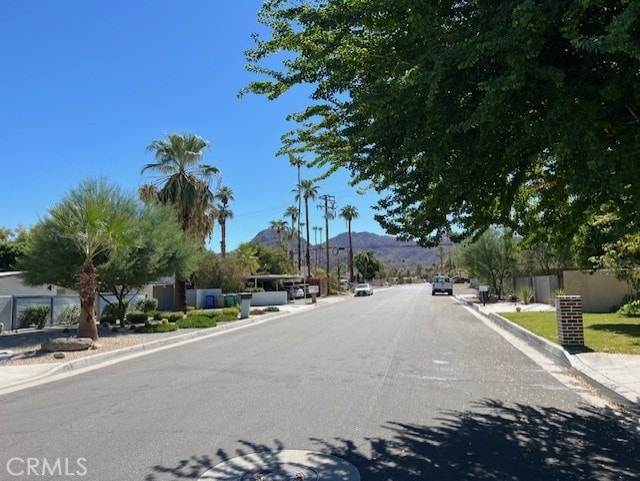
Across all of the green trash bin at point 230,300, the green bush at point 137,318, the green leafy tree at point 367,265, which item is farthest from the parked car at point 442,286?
the green leafy tree at point 367,265

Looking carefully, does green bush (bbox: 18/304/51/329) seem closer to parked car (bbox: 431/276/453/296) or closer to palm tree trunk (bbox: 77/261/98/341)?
palm tree trunk (bbox: 77/261/98/341)

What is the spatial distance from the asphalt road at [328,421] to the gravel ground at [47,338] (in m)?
2.51

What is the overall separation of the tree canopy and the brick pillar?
5.48 m

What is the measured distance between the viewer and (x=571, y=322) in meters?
12.2

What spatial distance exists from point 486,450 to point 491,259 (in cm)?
3653

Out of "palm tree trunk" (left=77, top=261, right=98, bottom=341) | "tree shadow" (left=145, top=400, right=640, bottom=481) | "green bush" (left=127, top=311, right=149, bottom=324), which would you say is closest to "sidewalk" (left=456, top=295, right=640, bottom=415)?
"tree shadow" (left=145, top=400, right=640, bottom=481)

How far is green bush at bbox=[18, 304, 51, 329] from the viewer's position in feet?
72.8

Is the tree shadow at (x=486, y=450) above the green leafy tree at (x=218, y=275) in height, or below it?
below

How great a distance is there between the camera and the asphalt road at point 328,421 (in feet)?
16.8

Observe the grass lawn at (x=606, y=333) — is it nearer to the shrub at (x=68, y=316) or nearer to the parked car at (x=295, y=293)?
the shrub at (x=68, y=316)

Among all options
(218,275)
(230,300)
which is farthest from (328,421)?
(218,275)

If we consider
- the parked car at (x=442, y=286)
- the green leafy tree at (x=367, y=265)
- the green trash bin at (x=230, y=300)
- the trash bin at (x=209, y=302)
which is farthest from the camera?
the green leafy tree at (x=367, y=265)

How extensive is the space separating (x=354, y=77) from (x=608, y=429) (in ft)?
17.0

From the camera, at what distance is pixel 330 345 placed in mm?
14688
